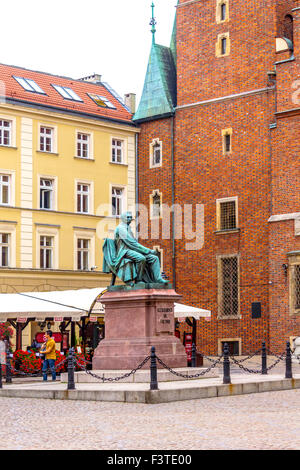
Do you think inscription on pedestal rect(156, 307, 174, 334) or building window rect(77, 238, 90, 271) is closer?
inscription on pedestal rect(156, 307, 174, 334)

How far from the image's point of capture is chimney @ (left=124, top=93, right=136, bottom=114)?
4894 centimetres

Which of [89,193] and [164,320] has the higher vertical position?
[89,193]

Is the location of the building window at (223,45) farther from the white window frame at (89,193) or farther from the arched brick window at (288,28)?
the white window frame at (89,193)

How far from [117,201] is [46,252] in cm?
540

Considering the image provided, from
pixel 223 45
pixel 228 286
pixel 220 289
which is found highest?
pixel 223 45

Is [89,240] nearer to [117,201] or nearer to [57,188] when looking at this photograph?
[117,201]

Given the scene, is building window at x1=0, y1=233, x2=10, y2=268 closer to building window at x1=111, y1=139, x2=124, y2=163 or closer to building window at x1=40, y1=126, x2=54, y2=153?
building window at x1=40, y1=126, x2=54, y2=153

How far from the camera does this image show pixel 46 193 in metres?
42.8

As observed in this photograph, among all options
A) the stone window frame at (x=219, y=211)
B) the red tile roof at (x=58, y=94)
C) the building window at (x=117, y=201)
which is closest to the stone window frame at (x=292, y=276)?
the stone window frame at (x=219, y=211)

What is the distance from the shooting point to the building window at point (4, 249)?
4044cm

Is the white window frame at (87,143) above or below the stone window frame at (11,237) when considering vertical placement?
above

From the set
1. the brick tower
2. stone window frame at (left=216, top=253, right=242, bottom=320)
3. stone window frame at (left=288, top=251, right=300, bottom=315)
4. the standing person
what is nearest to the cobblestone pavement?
the standing person

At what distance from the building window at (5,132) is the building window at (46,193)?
2560 millimetres

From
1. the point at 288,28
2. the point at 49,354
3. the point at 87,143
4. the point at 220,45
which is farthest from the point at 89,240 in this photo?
the point at 49,354
